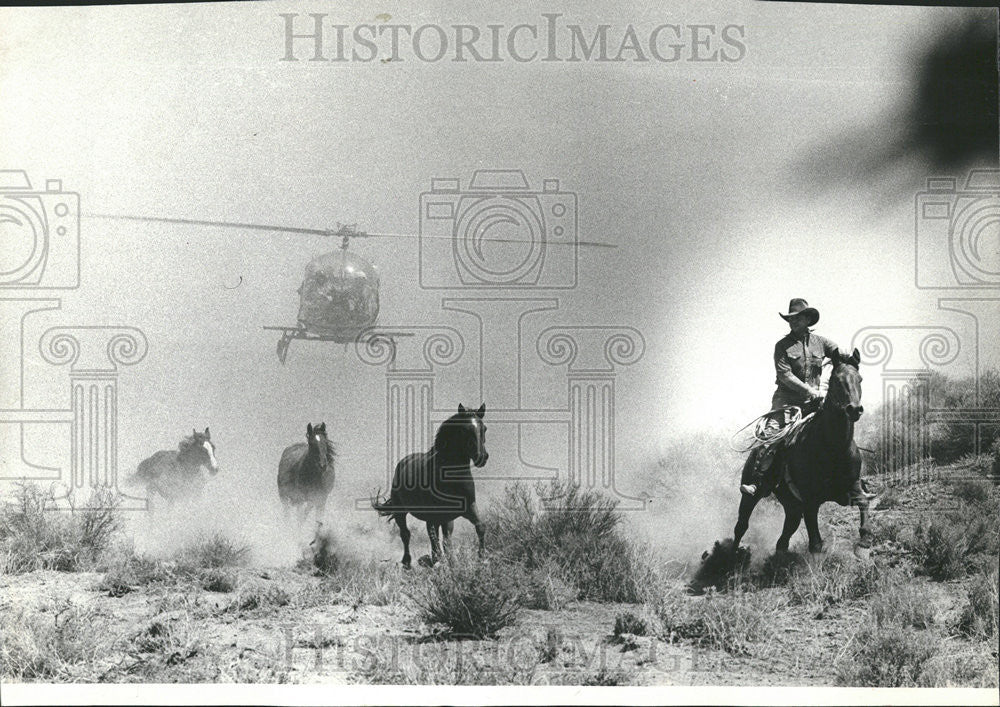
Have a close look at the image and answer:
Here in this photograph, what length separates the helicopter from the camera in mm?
6367

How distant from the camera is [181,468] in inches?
251

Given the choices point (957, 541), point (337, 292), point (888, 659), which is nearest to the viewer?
point (888, 659)

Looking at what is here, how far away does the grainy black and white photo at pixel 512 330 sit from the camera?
20.6ft

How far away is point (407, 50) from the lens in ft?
21.0

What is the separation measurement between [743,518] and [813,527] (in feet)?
1.34

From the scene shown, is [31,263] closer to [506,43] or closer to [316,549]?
[316,549]

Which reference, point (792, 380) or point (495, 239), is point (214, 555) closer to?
point (495, 239)

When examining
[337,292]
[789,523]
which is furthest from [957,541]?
[337,292]

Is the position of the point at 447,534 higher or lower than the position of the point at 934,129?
lower

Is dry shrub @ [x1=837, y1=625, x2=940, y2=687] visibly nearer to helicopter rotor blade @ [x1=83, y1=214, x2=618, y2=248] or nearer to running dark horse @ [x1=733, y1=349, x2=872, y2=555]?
running dark horse @ [x1=733, y1=349, x2=872, y2=555]

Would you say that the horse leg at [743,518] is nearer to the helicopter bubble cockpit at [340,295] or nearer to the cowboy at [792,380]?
the cowboy at [792,380]

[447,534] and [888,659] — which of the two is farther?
[447,534]

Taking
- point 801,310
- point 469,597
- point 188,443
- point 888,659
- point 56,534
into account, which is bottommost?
point 888,659

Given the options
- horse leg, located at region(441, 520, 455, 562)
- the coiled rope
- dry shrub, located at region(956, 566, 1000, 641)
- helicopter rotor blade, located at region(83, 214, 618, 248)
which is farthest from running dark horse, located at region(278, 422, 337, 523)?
dry shrub, located at region(956, 566, 1000, 641)
